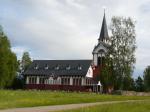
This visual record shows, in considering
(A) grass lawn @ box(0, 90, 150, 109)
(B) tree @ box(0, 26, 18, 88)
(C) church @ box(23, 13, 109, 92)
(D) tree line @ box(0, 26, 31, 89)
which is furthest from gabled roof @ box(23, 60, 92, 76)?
(A) grass lawn @ box(0, 90, 150, 109)

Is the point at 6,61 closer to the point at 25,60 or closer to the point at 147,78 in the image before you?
the point at 25,60

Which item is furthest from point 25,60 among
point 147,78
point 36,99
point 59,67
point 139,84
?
point 36,99

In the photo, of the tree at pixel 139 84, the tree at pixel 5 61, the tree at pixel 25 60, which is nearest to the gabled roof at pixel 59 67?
the tree at pixel 25 60

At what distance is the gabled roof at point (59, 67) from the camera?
11425 centimetres

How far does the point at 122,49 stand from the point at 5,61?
2605 centimetres

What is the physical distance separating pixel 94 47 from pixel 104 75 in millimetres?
31140

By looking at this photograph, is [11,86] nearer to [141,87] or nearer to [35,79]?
[35,79]

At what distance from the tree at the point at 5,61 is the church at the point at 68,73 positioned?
17.4m

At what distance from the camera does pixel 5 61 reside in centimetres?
9706

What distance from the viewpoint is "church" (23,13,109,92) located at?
11250 centimetres

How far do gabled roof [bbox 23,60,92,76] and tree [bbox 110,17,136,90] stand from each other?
24.1m

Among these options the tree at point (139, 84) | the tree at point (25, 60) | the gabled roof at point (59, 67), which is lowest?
the tree at point (139, 84)

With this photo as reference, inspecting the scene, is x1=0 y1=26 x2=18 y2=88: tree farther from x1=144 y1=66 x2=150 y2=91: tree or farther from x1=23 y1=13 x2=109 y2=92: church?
x1=144 y1=66 x2=150 y2=91: tree

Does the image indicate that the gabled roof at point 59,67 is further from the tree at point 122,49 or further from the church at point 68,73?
the tree at point 122,49
